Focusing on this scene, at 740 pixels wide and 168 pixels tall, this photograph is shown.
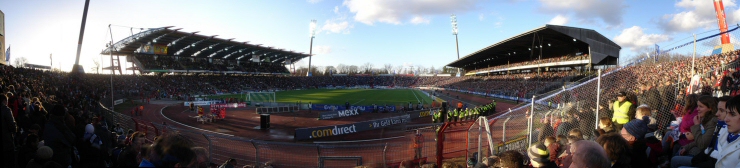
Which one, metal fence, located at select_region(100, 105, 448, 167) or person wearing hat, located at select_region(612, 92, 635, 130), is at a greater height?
person wearing hat, located at select_region(612, 92, 635, 130)

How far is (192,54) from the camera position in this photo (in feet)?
198

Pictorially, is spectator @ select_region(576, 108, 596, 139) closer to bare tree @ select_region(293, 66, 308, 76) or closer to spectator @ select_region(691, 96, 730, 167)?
spectator @ select_region(691, 96, 730, 167)

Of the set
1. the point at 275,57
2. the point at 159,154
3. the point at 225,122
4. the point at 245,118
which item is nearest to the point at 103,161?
the point at 159,154

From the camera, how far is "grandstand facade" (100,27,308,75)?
46.6 metres

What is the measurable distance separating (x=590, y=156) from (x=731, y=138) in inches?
68.1

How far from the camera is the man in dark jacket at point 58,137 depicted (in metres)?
4.95

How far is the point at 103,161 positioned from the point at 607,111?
1079 cm

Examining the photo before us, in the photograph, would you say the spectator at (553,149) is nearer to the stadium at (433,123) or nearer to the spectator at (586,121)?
the stadium at (433,123)

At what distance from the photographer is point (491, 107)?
25.3 m

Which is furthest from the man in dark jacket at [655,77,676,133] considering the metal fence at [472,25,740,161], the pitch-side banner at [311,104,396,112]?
the pitch-side banner at [311,104,396,112]

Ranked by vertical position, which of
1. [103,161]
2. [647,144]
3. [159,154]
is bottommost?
[103,161]

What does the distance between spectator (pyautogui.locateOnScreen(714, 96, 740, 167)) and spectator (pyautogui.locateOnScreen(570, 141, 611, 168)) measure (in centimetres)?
109

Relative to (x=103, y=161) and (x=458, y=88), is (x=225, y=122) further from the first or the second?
(x=458, y=88)

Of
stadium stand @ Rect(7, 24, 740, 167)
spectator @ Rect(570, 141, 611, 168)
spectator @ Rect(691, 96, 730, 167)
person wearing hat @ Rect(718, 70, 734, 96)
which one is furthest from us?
person wearing hat @ Rect(718, 70, 734, 96)
